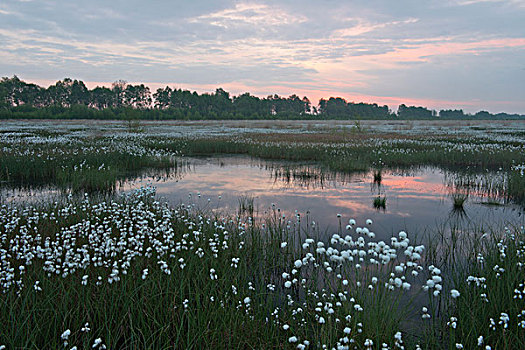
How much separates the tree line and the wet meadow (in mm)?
68528

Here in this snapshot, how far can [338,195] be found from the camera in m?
13.1

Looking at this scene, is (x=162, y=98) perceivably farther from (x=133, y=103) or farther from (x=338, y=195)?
(x=338, y=195)

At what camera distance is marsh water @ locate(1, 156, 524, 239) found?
10047 mm

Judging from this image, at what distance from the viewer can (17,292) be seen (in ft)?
15.1

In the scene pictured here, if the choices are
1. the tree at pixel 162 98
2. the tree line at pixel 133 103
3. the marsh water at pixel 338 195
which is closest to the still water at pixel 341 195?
the marsh water at pixel 338 195

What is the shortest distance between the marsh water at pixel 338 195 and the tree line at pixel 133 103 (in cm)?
6760

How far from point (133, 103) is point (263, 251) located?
133m

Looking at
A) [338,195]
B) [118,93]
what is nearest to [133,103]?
[118,93]

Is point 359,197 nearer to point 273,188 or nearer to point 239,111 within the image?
point 273,188

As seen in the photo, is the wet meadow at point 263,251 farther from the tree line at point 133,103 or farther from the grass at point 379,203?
the tree line at point 133,103

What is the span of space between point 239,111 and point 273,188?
12928 cm

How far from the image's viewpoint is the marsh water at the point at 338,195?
10.0 m

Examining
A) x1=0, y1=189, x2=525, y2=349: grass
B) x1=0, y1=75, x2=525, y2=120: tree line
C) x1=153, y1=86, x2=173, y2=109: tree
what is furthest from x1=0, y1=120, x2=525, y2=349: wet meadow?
x1=153, y1=86, x2=173, y2=109: tree

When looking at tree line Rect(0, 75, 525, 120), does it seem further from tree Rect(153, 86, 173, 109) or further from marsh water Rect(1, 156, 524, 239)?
marsh water Rect(1, 156, 524, 239)
